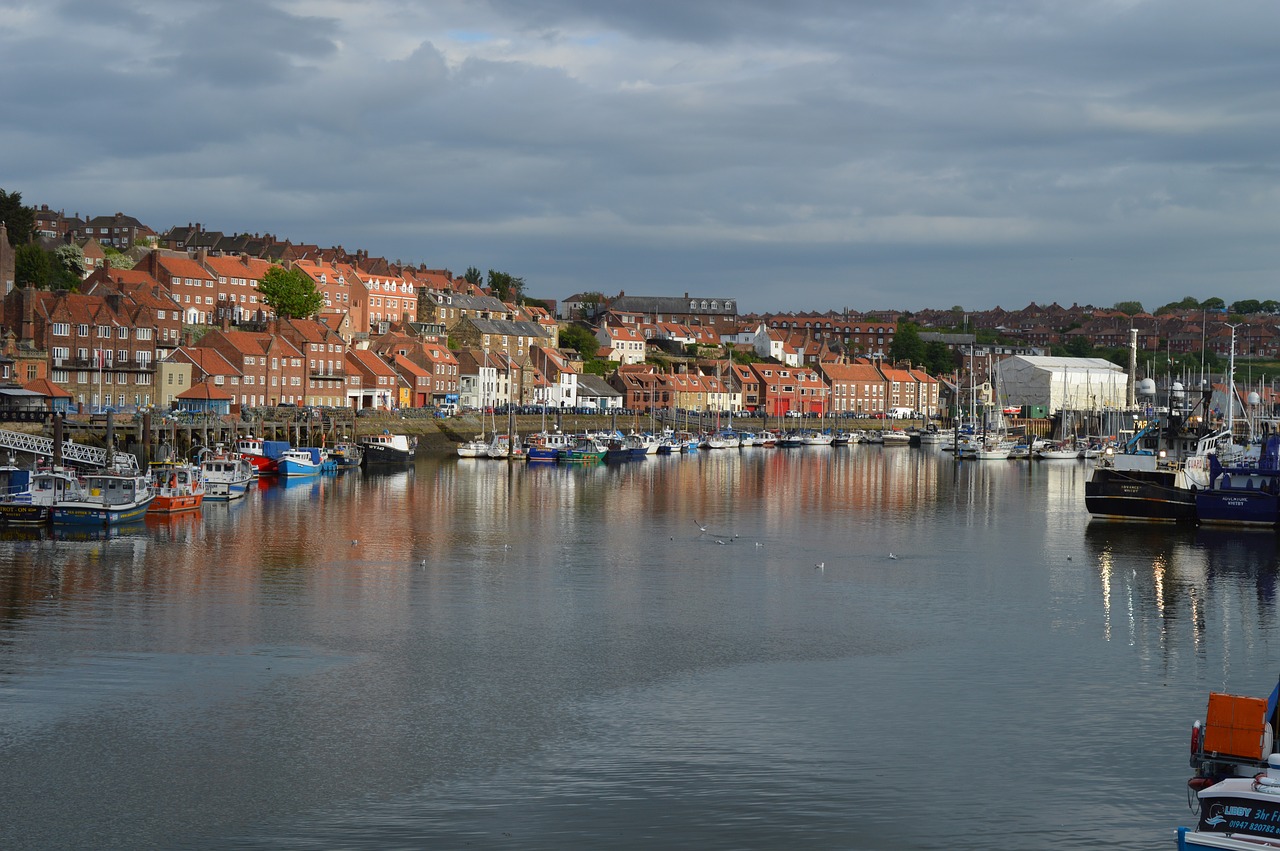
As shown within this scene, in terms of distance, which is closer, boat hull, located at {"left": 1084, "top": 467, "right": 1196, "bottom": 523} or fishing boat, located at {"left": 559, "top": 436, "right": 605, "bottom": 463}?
boat hull, located at {"left": 1084, "top": 467, "right": 1196, "bottom": 523}

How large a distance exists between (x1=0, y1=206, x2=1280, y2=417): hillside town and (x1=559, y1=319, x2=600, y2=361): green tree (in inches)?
7.5

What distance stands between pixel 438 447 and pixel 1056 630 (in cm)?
6003

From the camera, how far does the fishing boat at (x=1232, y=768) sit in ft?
42.0

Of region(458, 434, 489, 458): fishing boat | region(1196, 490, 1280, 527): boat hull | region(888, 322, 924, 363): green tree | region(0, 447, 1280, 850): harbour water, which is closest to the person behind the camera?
region(0, 447, 1280, 850): harbour water

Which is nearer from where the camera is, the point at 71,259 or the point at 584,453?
the point at 584,453

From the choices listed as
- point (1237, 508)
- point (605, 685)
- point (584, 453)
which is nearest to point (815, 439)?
point (584, 453)

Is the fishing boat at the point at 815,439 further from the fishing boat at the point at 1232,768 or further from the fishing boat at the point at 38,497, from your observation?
the fishing boat at the point at 1232,768

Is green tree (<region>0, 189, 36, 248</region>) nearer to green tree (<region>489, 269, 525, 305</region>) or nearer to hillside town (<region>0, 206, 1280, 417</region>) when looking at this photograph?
hillside town (<region>0, 206, 1280, 417</region>)

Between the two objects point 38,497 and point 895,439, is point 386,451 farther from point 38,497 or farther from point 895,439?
point 895,439

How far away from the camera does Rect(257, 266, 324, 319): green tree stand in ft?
311

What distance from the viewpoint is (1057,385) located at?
470 feet

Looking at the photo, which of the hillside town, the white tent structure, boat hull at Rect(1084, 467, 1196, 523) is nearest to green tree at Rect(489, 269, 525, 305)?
the hillside town

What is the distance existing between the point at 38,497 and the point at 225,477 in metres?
11.1

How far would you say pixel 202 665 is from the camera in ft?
73.5
